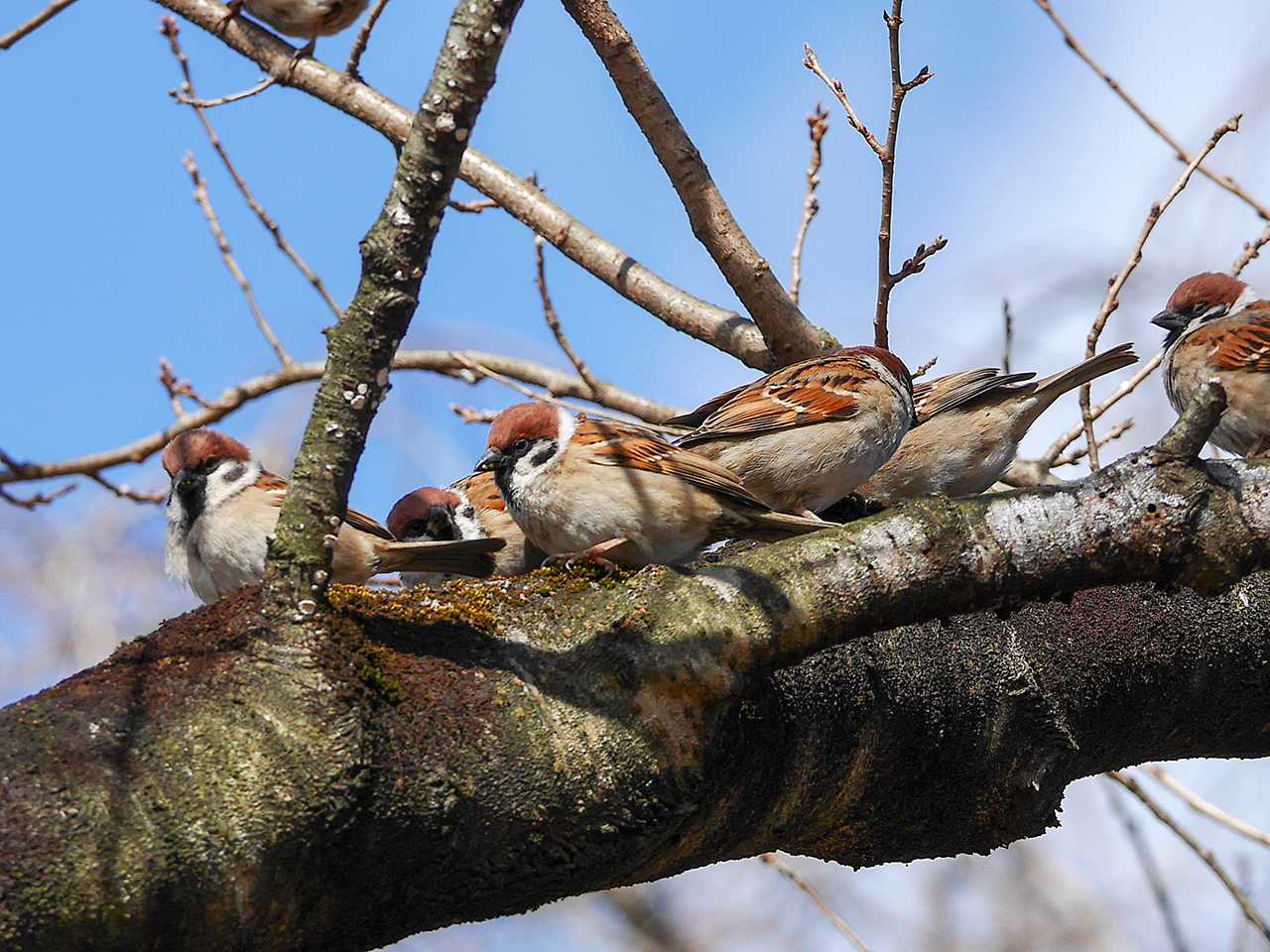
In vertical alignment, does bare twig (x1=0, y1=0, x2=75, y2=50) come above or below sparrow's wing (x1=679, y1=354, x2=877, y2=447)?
above

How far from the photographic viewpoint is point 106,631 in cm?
771

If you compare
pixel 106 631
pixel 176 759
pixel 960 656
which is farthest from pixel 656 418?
pixel 106 631

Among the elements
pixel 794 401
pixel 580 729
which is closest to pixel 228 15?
pixel 794 401

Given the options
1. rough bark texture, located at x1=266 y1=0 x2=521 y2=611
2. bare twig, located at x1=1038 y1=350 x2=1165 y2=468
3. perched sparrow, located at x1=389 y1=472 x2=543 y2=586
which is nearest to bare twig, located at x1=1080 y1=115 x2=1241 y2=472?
bare twig, located at x1=1038 y1=350 x2=1165 y2=468

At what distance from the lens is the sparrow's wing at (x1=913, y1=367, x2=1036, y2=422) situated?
4.49 m

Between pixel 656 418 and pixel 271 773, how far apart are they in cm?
306

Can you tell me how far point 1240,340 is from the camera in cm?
465

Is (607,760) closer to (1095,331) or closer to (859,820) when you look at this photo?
(859,820)

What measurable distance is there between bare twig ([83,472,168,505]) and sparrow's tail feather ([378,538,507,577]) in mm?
1027

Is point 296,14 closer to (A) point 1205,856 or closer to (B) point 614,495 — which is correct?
(B) point 614,495

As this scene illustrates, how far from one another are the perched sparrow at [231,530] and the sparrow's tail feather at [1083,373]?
2012mm

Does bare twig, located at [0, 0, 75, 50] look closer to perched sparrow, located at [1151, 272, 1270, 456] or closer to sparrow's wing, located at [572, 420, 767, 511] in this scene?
sparrow's wing, located at [572, 420, 767, 511]

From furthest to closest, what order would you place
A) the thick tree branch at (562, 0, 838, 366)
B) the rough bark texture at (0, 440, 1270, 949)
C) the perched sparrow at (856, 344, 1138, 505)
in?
the perched sparrow at (856, 344, 1138, 505) < the thick tree branch at (562, 0, 838, 366) < the rough bark texture at (0, 440, 1270, 949)

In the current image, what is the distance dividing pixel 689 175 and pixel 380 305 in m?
2.37
